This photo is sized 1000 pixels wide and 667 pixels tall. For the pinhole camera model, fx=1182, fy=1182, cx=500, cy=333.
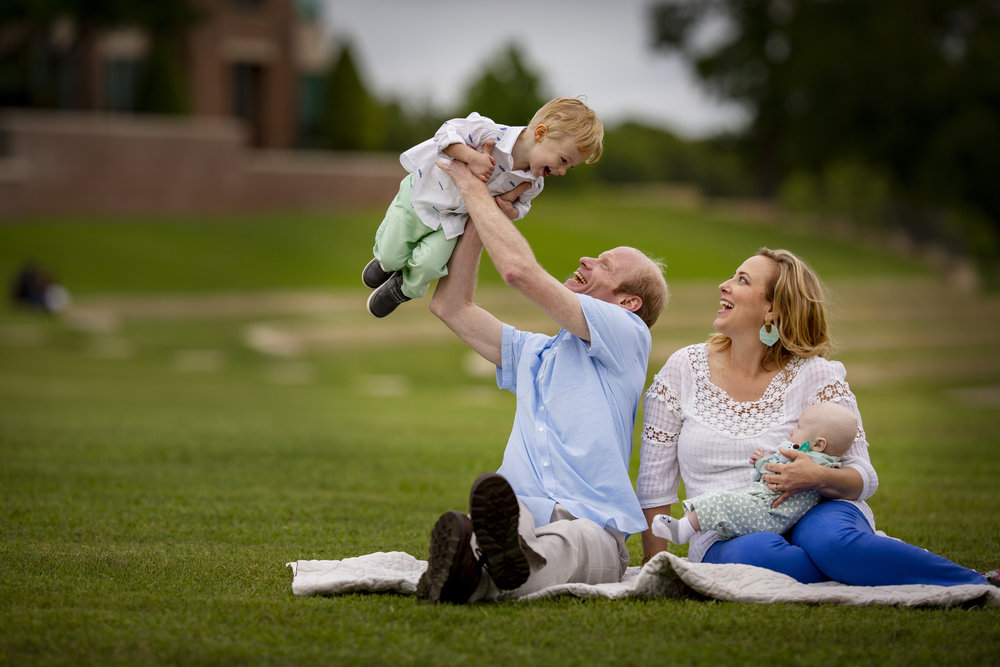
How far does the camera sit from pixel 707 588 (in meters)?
3.96

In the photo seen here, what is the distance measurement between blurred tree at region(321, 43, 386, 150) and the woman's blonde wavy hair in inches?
1485

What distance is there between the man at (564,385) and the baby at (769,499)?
0.56 ft

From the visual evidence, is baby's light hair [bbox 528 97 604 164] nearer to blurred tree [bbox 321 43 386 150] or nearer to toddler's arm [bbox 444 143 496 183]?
toddler's arm [bbox 444 143 496 183]

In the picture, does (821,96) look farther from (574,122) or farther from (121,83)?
(574,122)

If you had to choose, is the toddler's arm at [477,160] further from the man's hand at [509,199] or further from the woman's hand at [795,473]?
the woman's hand at [795,473]

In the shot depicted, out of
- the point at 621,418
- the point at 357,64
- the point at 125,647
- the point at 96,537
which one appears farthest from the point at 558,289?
the point at 357,64

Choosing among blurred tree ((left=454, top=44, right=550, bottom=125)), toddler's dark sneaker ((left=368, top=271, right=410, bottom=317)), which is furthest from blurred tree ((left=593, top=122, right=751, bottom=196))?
toddler's dark sneaker ((left=368, top=271, right=410, bottom=317))

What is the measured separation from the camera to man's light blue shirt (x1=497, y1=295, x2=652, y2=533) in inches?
165

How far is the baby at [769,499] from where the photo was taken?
4078 mm

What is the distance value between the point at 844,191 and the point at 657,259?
51285mm

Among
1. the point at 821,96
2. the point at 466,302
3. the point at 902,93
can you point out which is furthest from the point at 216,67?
the point at 466,302

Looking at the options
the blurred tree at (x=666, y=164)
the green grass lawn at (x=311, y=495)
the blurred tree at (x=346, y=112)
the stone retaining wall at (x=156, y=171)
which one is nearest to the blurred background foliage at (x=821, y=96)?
the blurred tree at (x=346, y=112)

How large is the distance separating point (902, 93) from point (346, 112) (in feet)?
59.9

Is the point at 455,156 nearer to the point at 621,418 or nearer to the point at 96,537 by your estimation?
the point at 621,418
